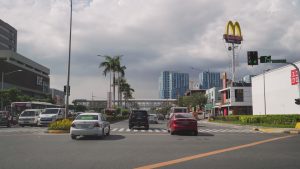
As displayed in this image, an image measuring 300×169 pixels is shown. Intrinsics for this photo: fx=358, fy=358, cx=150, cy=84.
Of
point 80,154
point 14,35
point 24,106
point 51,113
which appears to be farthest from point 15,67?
point 80,154

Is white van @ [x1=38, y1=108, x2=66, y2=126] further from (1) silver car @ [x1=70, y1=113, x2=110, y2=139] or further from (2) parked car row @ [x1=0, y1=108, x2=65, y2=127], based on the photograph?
(1) silver car @ [x1=70, y1=113, x2=110, y2=139]

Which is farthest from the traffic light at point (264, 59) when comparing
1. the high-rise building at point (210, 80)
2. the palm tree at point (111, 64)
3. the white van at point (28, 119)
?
the high-rise building at point (210, 80)

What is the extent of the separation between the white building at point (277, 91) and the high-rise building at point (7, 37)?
306 ft

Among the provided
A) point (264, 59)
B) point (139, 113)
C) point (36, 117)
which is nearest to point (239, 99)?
point (264, 59)

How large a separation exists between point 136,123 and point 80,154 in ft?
64.6

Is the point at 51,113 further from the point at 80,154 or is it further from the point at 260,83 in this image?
the point at 260,83

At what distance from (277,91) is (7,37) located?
105 m

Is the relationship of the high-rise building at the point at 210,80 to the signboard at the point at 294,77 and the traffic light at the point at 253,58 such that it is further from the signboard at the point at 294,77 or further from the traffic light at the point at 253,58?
the traffic light at the point at 253,58

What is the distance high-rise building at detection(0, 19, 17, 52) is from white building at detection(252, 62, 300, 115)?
306 ft

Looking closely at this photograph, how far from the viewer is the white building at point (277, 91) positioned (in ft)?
157

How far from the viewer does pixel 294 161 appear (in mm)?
11547

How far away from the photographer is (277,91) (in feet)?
174

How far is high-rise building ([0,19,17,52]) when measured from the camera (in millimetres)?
124125

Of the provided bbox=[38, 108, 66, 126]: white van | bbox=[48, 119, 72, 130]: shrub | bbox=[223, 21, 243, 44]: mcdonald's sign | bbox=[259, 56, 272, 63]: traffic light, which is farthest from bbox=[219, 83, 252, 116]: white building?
bbox=[48, 119, 72, 130]: shrub
